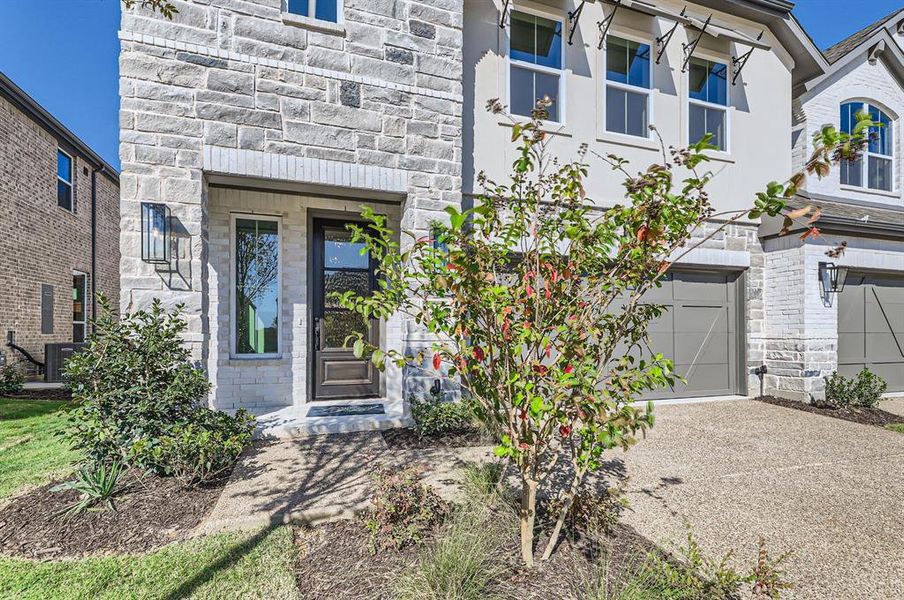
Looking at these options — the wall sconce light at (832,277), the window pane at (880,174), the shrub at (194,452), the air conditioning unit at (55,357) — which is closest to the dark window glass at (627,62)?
the wall sconce light at (832,277)

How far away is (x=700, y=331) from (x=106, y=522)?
7603 mm

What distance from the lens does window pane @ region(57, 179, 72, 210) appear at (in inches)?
426

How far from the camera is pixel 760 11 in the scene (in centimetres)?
701

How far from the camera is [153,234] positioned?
4.12 m

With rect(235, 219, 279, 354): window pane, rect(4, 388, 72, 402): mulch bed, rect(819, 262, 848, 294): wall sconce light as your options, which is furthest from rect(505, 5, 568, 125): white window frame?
rect(4, 388, 72, 402): mulch bed

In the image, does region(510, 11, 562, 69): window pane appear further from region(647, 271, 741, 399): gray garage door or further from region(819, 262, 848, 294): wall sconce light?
region(819, 262, 848, 294): wall sconce light

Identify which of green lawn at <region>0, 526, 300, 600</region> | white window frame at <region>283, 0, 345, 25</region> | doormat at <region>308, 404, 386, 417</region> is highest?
white window frame at <region>283, 0, 345, 25</region>

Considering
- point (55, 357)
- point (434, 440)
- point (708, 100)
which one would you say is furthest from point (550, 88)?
point (55, 357)

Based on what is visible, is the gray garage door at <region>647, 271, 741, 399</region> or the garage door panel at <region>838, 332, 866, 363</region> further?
the garage door panel at <region>838, 332, 866, 363</region>

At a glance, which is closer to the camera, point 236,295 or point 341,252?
point 236,295

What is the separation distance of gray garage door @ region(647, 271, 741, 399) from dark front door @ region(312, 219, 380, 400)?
14.2ft

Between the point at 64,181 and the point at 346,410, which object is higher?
the point at 64,181

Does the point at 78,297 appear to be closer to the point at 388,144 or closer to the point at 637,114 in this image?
the point at 388,144

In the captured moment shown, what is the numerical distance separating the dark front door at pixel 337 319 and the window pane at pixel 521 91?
2972 mm
